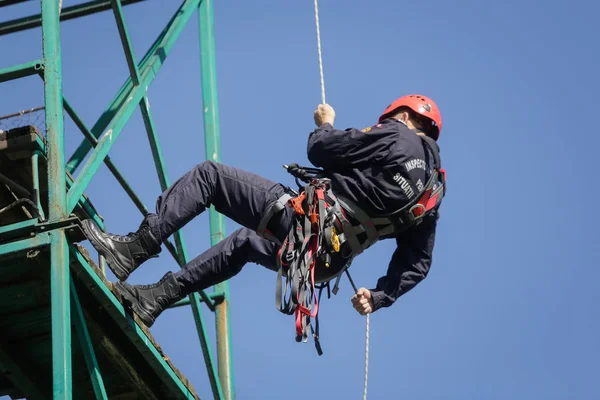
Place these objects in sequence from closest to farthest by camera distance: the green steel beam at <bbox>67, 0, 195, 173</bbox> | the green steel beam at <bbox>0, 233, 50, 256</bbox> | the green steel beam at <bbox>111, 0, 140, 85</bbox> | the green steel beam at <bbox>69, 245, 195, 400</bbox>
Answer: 1. the green steel beam at <bbox>0, 233, 50, 256</bbox>
2. the green steel beam at <bbox>69, 245, 195, 400</bbox>
3. the green steel beam at <bbox>111, 0, 140, 85</bbox>
4. the green steel beam at <bbox>67, 0, 195, 173</bbox>

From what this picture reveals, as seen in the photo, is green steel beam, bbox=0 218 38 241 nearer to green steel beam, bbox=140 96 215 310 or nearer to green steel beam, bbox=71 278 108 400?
green steel beam, bbox=71 278 108 400

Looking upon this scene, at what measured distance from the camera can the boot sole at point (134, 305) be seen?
8.47 m

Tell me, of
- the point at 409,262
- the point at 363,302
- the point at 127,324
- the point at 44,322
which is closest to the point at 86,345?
the point at 127,324

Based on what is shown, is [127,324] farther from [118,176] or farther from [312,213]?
[118,176]

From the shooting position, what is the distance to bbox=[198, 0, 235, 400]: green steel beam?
34.1 ft

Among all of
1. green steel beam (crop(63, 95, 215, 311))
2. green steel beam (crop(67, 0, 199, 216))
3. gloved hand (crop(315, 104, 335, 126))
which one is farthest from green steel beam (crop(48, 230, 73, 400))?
gloved hand (crop(315, 104, 335, 126))

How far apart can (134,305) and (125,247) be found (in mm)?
509

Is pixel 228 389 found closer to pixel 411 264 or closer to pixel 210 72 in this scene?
pixel 411 264

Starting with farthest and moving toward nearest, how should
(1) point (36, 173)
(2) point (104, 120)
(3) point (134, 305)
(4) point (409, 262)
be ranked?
(2) point (104, 120), (4) point (409, 262), (3) point (134, 305), (1) point (36, 173)

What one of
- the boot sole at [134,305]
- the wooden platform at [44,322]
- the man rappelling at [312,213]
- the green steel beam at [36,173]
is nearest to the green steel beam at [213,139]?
the wooden platform at [44,322]

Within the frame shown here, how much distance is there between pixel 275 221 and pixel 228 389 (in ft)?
6.91

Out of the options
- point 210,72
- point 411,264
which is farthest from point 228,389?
point 210,72

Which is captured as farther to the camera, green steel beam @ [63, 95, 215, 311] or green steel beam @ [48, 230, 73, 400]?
green steel beam @ [63, 95, 215, 311]

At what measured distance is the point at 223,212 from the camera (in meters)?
8.87
